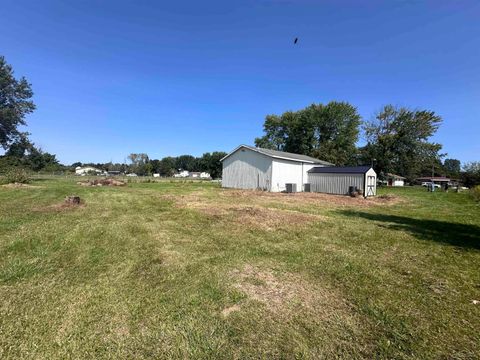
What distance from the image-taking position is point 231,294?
3.87m

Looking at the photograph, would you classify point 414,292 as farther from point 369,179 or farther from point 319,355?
point 369,179

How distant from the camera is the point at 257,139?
5816 centimetres

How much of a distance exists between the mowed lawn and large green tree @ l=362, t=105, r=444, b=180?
4114 centimetres

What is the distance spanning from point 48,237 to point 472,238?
39.4 feet

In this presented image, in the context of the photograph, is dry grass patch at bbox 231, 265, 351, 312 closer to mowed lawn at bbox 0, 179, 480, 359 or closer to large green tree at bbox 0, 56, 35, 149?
mowed lawn at bbox 0, 179, 480, 359

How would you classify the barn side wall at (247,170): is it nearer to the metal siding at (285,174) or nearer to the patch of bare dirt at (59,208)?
the metal siding at (285,174)

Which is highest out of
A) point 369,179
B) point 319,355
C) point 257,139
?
point 257,139

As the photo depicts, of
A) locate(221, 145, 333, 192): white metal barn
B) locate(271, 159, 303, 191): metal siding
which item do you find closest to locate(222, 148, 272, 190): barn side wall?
locate(221, 145, 333, 192): white metal barn

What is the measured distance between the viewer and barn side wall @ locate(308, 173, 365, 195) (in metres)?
23.2

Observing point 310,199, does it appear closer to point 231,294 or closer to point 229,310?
point 231,294

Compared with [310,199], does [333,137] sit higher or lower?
higher

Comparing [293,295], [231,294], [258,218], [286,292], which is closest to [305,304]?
[293,295]

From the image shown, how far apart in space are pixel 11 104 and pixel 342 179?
4351 centimetres


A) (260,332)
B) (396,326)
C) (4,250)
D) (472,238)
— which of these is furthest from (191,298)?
(472,238)
